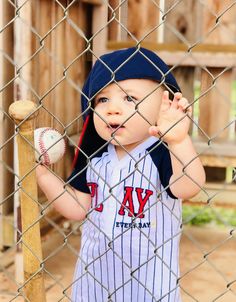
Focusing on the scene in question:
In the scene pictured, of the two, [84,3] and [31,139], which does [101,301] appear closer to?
[31,139]

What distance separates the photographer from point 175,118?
179cm

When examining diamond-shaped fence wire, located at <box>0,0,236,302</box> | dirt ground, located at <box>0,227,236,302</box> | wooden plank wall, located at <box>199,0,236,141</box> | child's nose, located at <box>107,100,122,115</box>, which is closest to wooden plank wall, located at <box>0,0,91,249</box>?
diamond-shaped fence wire, located at <box>0,0,236,302</box>

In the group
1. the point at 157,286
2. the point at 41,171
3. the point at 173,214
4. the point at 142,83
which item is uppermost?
the point at 142,83

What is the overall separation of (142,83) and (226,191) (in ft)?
7.34

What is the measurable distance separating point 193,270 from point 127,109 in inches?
65.7

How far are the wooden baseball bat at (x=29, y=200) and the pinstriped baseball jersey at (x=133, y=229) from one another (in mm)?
146

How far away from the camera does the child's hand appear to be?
5.85 feet

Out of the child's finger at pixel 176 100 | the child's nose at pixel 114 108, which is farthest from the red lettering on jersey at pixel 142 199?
the child's finger at pixel 176 100

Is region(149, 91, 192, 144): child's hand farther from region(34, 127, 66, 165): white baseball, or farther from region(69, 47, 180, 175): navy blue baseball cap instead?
region(34, 127, 66, 165): white baseball

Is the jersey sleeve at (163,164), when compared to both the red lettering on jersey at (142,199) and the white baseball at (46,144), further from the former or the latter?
the white baseball at (46,144)

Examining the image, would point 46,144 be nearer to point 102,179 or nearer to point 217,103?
point 102,179

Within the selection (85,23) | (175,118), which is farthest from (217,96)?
(175,118)

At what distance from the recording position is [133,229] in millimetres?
2098

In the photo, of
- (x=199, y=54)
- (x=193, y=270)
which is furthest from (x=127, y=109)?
(x=199, y=54)
